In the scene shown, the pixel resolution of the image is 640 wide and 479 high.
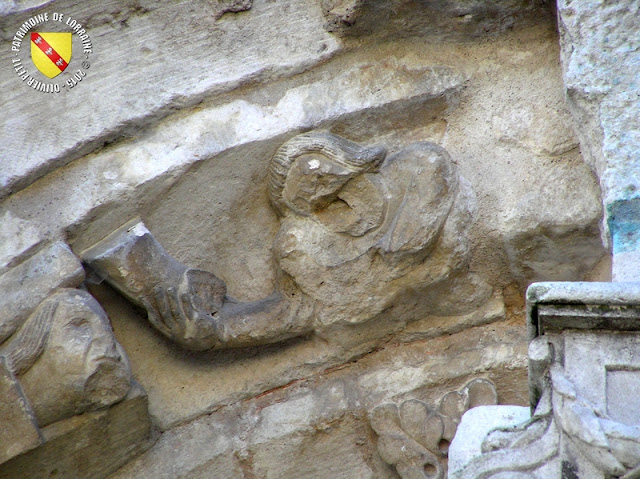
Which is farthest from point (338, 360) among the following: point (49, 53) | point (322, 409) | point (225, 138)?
point (49, 53)

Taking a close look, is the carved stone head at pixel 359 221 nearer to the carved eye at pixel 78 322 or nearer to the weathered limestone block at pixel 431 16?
the weathered limestone block at pixel 431 16

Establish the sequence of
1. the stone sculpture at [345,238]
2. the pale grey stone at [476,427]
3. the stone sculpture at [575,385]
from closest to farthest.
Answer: the stone sculpture at [575,385] → the pale grey stone at [476,427] → the stone sculpture at [345,238]

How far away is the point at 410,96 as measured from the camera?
2.46m

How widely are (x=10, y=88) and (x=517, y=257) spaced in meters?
1.42

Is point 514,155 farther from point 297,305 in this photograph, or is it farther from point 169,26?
point 169,26

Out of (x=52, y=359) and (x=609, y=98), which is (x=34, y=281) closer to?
(x=52, y=359)

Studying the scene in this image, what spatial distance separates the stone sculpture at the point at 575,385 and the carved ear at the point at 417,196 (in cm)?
73

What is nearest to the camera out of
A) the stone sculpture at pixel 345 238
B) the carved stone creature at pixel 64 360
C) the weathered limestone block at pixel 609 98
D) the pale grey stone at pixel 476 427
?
the pale grey stone at pixel 476 427

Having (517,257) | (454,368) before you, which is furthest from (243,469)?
(517,257)

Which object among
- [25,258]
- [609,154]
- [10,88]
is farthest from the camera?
[10,88]

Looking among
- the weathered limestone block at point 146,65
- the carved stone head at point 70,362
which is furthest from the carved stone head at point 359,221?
the carved stone head at point 70,362

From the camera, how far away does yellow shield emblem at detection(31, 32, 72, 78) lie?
2.36m

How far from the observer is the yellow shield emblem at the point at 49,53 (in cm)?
236

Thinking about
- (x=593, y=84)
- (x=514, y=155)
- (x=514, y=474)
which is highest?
(x=593, y=84)
